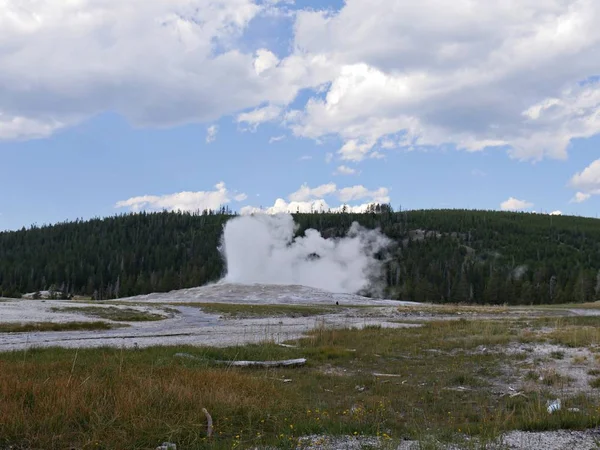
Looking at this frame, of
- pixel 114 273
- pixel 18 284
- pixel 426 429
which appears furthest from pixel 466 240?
pixel 426 429

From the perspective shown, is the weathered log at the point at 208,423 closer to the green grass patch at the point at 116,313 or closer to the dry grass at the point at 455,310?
the green grass patch at the point at 116,313

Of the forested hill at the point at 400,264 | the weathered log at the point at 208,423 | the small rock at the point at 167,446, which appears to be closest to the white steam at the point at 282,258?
the forested hill at the point at 400,264

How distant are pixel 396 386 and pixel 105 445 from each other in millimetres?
8943

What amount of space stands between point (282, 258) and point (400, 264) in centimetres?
5044

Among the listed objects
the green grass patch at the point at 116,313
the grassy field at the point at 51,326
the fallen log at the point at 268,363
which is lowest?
the green grass patch at the point at 116,313

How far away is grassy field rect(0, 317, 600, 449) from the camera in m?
8.96

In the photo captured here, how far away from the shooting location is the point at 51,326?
1503 inches

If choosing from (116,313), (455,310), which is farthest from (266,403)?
(455,310)

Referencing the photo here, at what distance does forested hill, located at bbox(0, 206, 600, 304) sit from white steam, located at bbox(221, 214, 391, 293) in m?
15.5

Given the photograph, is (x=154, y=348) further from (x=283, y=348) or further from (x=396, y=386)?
(x=396, y=386)

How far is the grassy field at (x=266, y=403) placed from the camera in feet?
29.4

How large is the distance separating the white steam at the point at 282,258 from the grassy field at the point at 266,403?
102m

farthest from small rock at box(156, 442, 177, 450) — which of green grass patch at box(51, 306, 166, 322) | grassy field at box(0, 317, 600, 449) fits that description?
green grass patch at box(51, 306, 166, 322)

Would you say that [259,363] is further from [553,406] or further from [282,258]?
[282,258]
